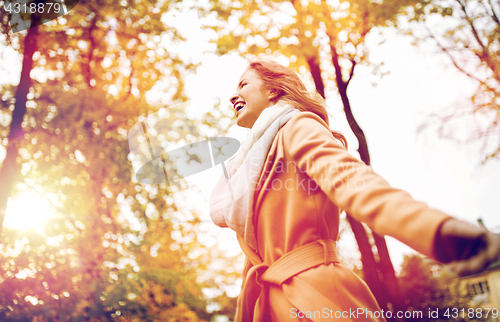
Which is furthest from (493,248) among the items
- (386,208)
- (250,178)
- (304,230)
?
(250,178)

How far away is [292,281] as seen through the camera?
1.11m

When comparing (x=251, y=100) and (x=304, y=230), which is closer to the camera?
(x=304, y=230)

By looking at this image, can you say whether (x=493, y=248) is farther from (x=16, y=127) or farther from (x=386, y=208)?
(x=16, y=127)

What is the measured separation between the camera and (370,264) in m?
4.27

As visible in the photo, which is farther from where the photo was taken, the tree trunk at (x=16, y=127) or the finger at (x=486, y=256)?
the tree trunk at (x=16, y=127)

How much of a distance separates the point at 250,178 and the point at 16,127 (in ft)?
14.7

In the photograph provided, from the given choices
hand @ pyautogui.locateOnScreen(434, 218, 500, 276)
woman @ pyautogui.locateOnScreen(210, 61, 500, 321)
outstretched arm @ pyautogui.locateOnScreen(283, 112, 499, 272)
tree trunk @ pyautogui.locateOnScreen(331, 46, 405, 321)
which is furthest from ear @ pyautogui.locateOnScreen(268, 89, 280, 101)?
tree trunk @ pyautogui.locateOnScreen(331, 46, 405, 321)

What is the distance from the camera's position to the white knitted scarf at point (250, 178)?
1.25m

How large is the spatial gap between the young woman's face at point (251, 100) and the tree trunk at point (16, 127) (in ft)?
13.0

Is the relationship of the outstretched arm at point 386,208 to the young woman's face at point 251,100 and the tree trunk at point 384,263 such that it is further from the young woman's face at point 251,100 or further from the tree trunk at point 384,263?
the tree trunk at point 384,263

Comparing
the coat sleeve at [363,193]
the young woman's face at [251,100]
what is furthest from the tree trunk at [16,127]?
the coat sleeve at [363,193]

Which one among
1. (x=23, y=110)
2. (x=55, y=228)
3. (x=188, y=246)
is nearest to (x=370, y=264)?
(x=188, y=246)

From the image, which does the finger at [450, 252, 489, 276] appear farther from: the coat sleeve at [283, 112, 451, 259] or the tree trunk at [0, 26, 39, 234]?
the tree trunk at [0, 26, 39, 234]

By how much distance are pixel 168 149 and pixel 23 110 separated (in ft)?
7.46
